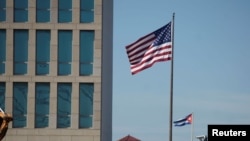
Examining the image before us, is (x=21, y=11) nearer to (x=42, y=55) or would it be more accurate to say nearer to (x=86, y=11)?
(x=42, y=55)

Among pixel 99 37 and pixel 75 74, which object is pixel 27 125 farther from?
pixel 99 37

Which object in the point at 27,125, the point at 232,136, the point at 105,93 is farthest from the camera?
the point at 105,93

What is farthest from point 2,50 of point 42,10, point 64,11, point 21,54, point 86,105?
point 86,105

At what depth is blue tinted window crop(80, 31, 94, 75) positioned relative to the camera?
4600 cm

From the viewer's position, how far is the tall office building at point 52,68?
45125mm

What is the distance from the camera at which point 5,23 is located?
45625 mm

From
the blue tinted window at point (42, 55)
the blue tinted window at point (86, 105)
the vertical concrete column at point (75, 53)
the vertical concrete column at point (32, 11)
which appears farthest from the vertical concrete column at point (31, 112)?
the vertical concrete column at point (32, 11)

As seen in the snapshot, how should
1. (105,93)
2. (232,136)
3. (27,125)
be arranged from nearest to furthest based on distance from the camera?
(232,136), (27,125), (105,93)

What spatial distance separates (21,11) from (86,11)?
17.0 ft

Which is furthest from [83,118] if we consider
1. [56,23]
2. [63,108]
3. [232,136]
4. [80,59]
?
[232,136]

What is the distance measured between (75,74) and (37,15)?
5.62m

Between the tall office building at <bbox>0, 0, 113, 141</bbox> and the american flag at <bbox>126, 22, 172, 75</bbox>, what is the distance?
15745mm

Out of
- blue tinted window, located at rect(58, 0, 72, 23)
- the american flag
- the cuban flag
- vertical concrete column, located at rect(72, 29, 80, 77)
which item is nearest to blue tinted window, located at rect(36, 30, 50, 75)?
blue tinted window, located at rect(58, 0, 72, 23)

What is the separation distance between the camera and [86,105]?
45562mm
